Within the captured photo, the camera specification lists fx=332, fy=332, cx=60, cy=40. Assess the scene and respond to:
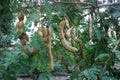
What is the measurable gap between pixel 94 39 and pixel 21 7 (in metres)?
0.91

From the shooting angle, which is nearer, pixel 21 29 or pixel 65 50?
pixel 21 29

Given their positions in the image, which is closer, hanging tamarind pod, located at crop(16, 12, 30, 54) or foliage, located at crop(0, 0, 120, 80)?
hanging tamarind pod, located at crop(16, 12, 30, 54)

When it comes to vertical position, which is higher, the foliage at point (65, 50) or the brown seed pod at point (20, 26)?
the brown seed pod at point (20, 26)

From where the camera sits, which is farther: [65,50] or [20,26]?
[65,50]

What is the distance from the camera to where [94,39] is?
8.03 feet

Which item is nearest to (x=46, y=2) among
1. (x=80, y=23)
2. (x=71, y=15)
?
(x=71, y=15)

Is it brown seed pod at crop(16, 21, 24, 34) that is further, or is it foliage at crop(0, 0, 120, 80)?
foliage at crop(0, 0, 120, 80)

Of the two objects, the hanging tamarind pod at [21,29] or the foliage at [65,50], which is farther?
the foliage at [65,50]

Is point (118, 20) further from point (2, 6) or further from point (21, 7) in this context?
point (2, 6)

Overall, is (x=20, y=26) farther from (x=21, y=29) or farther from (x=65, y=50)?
(x=65, y=50)

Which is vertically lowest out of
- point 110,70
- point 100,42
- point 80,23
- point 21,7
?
point 110,70

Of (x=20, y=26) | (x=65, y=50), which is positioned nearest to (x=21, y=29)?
(x=20, y=26)

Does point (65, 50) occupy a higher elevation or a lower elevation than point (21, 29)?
lower

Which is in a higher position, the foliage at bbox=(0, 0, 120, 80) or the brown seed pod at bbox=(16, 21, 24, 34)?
the brown seed pod at bbox=(16, 21, 24, 34)
